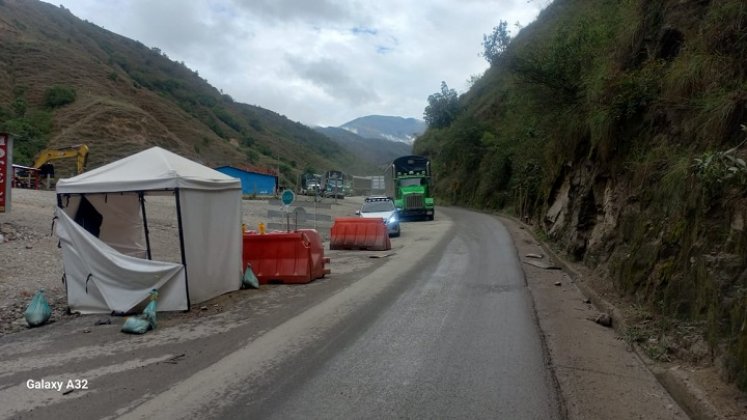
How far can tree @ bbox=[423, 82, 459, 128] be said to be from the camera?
82562mm

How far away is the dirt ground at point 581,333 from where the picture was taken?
5.02 meters

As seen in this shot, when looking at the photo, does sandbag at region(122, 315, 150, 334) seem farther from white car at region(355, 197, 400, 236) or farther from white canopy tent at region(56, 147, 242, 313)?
white car at region(355, 197, 400, 236)

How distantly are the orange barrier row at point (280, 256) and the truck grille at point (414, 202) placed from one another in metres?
23.7

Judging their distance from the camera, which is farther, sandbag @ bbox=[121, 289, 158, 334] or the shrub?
the shrub

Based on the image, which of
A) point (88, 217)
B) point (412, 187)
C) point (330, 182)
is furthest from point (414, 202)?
point (330, 182)

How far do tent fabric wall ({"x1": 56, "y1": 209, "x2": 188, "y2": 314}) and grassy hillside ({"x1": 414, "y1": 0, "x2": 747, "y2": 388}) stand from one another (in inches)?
267

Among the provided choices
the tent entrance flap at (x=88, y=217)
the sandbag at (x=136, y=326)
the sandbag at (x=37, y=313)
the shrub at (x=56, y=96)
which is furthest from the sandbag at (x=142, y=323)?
the shrub at (x=56, y=96)

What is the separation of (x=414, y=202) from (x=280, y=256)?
23951mm

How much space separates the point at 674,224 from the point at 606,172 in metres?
5.85

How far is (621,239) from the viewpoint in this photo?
10250mm

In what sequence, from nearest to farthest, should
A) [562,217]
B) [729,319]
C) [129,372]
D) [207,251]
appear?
1. [729,319]
2. [129,372]
3. [207,251]
4. [562,217]

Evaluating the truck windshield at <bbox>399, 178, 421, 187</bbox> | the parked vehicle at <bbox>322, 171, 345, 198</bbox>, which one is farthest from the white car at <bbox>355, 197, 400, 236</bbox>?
the parked vehicle at <bbox>322, 171, 345, 198</bbox>

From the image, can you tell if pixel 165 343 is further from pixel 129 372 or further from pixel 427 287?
pixel 427 287

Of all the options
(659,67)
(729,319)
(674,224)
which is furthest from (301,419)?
(659,67)
